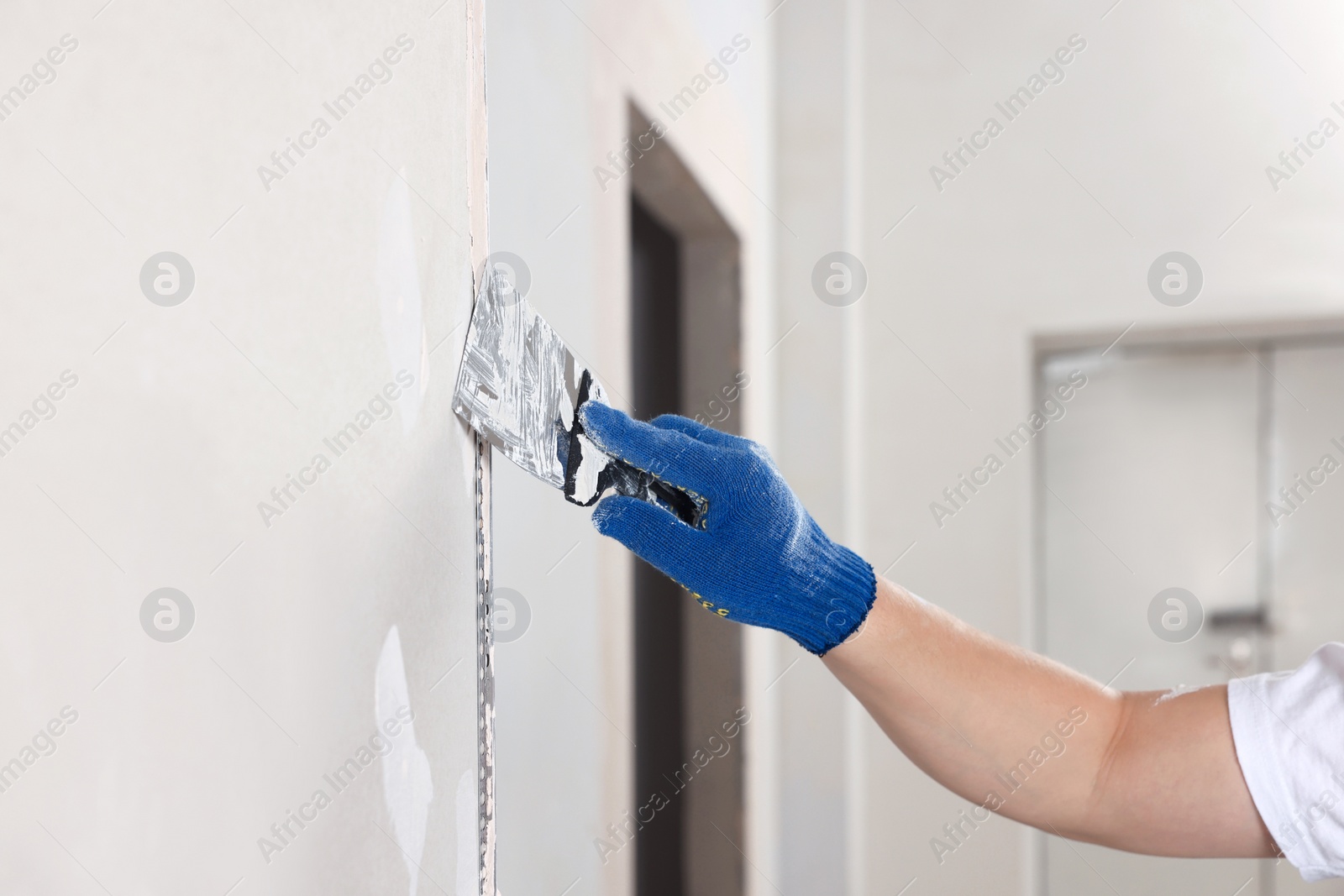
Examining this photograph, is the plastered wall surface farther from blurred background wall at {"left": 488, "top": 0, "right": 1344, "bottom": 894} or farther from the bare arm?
blurred background wall at {"left": 488, "top": 0, "right": 1344, "bottom": 894}

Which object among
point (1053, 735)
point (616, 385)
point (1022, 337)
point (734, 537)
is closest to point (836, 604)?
point (734, 537)

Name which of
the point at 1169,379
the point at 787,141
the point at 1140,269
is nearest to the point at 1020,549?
the point at 1169,379

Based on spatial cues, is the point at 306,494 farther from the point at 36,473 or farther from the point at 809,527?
the point at 809,527

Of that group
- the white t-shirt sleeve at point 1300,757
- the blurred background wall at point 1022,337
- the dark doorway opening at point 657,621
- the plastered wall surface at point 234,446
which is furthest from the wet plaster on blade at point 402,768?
the blurred background wall at point 1022,337

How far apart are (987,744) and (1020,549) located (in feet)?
5.11

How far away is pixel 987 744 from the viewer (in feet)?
2.50

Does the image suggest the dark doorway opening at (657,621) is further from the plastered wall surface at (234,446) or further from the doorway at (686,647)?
the plastered wall surface at (234,446)

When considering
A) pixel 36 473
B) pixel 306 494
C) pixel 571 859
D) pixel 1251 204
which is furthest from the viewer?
pixel 1251 204

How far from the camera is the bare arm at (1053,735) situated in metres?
0.73

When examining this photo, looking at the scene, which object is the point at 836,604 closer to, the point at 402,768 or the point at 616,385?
the point at 402,768

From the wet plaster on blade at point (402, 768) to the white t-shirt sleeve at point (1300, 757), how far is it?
633 mm

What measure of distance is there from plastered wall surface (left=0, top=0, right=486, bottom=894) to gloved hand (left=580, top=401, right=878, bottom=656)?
0.11 m

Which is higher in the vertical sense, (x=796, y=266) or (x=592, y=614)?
(x=796, y=266)

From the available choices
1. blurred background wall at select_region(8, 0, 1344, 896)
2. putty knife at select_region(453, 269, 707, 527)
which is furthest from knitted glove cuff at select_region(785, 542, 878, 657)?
blurred background wall at select_region(8, 0, 1344, 896)
